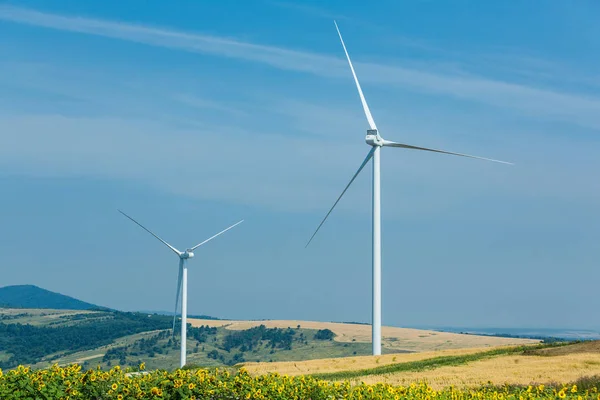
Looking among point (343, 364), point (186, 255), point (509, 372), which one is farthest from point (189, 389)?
point (186, 255)

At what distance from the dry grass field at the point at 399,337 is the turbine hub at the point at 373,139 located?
230 ft

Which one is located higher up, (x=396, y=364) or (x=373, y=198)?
(x=373, y=198)

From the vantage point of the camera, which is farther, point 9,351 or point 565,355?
point 9,351

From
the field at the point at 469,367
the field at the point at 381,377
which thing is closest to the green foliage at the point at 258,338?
the field at the point at 381,377

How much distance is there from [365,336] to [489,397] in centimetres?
14676

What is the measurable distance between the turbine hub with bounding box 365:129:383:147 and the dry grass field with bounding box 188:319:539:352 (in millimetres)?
70010

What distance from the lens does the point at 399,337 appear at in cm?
15688

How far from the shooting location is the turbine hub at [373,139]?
195 feet

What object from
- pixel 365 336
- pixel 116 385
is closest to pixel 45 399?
pixel 116 385

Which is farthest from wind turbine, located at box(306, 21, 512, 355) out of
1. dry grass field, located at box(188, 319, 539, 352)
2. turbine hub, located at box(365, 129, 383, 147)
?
dry grass field, located at box(188, 319, 539, 352)

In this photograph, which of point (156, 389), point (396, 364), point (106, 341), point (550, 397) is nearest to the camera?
point (550, 397)

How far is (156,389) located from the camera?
70.0 ft

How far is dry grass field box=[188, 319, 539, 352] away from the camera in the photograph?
454 feet

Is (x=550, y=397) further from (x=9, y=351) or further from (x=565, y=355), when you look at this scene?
(x=9, y=351)
